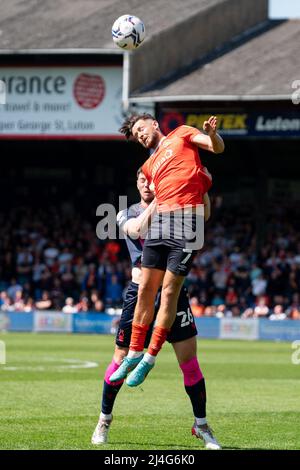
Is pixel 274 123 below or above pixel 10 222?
above

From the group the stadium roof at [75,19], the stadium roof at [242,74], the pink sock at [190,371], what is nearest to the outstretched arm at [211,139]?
the pink sock at [190,371]

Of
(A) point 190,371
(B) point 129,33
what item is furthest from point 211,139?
(B) point 129,33

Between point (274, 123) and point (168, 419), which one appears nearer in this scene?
point (168, 419)

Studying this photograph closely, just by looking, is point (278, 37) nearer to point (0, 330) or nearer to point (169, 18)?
point (169, 18)

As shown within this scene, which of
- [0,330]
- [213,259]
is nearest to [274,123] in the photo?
[213,259]

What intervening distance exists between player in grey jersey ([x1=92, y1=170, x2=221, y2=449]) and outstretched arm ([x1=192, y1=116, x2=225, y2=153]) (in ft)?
1.84

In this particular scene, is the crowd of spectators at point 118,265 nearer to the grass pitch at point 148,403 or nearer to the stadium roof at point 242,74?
the stadium roof at point 242,74

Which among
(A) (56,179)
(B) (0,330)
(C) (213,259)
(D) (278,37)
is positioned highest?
(D) (278,37)

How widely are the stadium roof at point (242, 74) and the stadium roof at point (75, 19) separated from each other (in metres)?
1.76

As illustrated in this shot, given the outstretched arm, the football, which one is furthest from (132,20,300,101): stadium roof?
the outstretched arm

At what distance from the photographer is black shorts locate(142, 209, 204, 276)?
8945 mm

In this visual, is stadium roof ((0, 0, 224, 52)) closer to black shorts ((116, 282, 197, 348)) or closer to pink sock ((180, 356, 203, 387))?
black shorts ((116, 282, 197, 348))

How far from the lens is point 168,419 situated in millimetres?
11359

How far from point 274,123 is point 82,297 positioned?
8071mm
